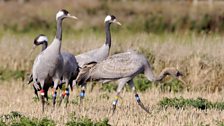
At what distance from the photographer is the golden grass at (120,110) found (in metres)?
10.6

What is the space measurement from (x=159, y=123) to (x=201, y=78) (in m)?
5.90

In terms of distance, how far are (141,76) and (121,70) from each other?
4389mm

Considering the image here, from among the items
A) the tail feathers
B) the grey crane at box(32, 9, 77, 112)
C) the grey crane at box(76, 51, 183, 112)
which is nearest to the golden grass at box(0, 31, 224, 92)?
the grey crane at box(76, 51, 183, 112)

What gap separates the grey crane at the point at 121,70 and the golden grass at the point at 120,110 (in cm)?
50

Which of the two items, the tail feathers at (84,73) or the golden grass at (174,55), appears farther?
the golden grass at (174,55)

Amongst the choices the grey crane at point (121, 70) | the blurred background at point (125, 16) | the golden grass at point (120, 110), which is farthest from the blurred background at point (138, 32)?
the grey crane at point (121, 70)

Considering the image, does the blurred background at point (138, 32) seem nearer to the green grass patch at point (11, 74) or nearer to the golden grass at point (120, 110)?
the green grass patch at point (11, 74)

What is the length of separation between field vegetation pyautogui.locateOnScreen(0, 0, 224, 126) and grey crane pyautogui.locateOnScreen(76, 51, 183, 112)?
51 cm

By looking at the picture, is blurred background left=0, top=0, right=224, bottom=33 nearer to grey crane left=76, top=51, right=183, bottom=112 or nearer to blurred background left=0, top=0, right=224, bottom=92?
blurred background left=0, top=0, right=224, bottom=92

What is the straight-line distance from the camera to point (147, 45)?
1820 cm

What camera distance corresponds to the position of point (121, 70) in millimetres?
12320

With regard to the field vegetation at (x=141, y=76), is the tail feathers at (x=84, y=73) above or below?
above

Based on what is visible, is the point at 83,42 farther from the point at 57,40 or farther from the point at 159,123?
the point at 159,123

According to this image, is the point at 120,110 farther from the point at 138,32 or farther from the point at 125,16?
the point at 125,16
